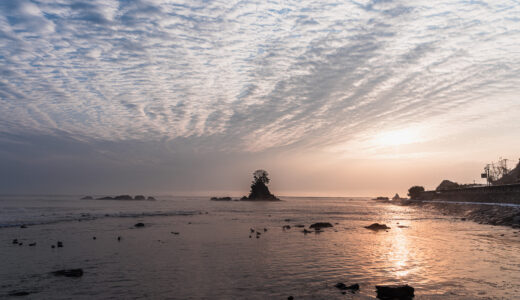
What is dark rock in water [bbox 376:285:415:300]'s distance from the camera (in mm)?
13195

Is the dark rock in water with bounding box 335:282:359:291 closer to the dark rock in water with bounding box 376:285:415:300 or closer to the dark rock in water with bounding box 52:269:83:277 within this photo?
the dark rock in water with bounding box 376:285:415:300

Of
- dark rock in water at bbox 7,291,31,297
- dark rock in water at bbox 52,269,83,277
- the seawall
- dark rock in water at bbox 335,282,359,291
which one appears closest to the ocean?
dark rock in water at bbox 7,291,31,297

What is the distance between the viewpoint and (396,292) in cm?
1321

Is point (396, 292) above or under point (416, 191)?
above

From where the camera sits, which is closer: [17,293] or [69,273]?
[17,293]

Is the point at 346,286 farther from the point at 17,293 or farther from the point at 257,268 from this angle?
the point at 17,293

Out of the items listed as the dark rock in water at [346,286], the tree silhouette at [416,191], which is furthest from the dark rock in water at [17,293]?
the tree silhouette at [416,191]

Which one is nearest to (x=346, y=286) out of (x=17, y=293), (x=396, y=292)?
(x=396, y=292)

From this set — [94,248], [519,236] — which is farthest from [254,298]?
[519,236]

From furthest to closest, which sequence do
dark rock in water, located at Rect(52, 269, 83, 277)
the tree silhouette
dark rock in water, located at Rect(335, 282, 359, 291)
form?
the tree silhouette
dark rock in water, located at Rect(52, 269, 83, 277)
dark rock in water, located at Rect(335, 282, 359, 291)

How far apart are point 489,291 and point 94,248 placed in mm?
26679

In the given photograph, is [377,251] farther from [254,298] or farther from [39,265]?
[39,265]

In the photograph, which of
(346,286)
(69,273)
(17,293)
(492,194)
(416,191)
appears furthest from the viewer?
(416,191)

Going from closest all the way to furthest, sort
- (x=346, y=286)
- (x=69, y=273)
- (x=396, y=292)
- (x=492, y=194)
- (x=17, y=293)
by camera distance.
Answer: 1. (x=396, y=292)
2. (x=17, y=293)
3. (x=346, y=286)
4. (x=69, y=273)
5. (x=492, y=194)
